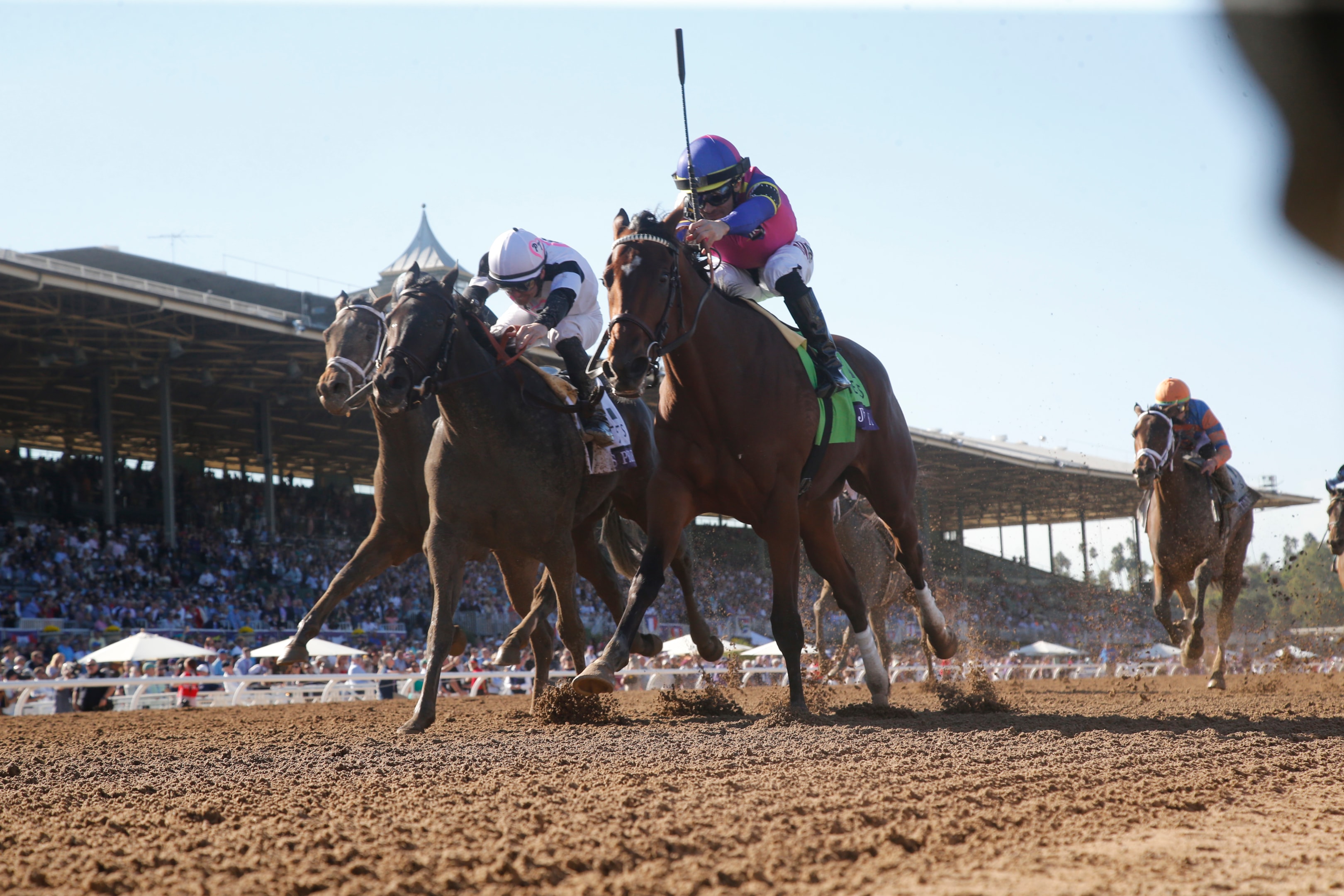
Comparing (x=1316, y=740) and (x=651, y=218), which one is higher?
(x=651, y=218)

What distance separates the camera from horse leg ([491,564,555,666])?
27.0 feet

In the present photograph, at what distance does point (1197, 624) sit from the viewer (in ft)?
38.8

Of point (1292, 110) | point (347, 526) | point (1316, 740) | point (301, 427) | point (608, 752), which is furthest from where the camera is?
point (301, 427)

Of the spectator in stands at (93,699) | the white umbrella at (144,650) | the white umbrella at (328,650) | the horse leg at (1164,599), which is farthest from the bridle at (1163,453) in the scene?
the white umbrella at (144,650)

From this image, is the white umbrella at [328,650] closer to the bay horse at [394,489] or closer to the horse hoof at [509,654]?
the horse hoof at [509,654]

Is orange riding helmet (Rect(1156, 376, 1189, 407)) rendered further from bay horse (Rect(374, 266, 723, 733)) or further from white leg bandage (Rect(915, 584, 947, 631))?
bay horse (Rect(374, 266, 723, 733))

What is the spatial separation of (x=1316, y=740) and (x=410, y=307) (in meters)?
5.45

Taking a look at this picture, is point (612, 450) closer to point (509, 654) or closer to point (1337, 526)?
→ point (509, 654)

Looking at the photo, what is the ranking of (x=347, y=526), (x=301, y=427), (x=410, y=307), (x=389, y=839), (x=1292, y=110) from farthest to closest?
(x=301, y=427)
(x=347, y=526)
(x=410, y=307)
(x=389, y=839)
(x=1292, y=110)

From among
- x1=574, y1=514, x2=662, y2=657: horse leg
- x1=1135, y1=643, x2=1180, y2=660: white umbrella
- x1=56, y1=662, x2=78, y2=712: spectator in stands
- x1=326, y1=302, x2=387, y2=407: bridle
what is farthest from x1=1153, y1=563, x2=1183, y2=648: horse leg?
x1=1135, y1=643, x2=1180, y2=660: white umbrella

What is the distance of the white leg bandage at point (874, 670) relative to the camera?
25.0ft

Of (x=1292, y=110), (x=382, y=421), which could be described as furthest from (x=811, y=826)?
(x=382, y=421)

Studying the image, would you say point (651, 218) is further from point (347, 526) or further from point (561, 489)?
point (347, 526)

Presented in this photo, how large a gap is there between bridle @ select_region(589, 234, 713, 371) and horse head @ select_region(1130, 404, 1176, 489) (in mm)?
6470
